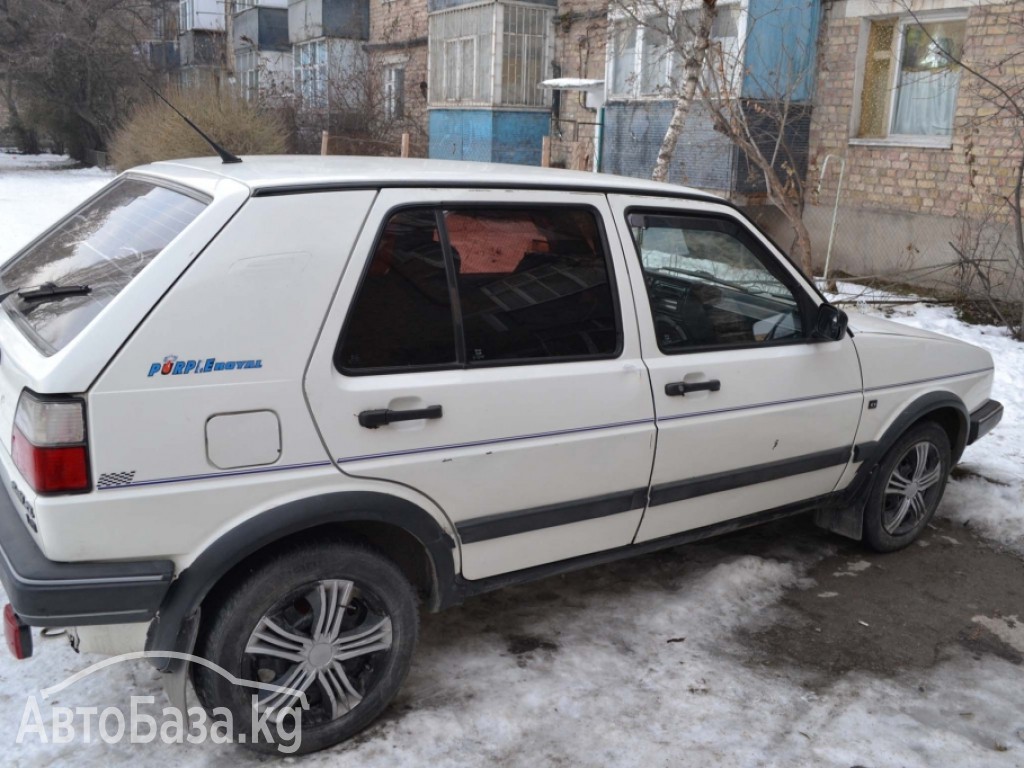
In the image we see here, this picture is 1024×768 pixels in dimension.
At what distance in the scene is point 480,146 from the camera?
18.6m

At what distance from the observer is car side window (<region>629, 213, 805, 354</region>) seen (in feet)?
11.8

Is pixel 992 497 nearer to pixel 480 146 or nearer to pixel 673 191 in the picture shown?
pixel 673 191

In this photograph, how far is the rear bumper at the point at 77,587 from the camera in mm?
2498

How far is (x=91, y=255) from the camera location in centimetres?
308

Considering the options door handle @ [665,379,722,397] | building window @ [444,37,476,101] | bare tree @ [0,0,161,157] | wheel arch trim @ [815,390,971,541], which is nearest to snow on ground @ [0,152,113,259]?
bare tree @ [0,0,161,157]

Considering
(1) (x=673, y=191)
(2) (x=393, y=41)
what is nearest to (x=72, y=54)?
(2) (x=393, y=41)

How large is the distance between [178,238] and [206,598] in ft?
3.41

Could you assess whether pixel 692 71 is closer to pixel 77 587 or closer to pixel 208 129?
pixel 77 587

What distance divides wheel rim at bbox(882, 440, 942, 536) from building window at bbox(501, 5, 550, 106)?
14.7 meters

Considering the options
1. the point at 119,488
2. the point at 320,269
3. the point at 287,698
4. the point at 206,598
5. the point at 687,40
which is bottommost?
the point at 287,698

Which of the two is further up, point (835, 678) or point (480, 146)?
point (480, 146)

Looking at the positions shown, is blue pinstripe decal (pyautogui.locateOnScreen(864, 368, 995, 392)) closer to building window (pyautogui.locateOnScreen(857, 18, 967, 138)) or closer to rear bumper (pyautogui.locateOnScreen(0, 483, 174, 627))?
rear bumper (pyautogui.locateOnScreen(0, 483, 174, 627))

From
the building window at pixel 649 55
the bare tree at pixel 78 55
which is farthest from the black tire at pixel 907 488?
the bare tree at pixel 78 55

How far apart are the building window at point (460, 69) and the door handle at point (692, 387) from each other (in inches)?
639
